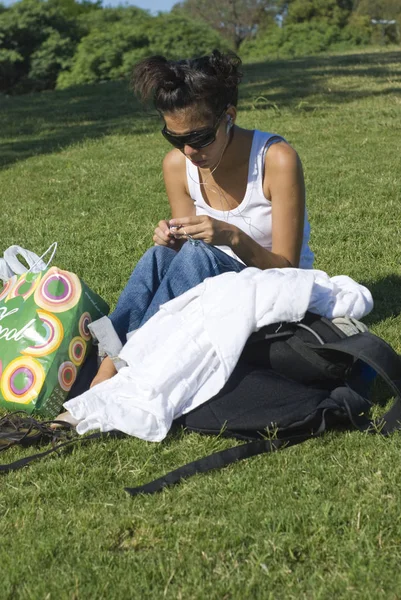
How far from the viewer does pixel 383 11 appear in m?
36.5

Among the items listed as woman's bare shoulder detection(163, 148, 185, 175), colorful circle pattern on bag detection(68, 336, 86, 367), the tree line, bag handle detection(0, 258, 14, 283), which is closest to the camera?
colorful circle pattern on bag detection(68, 336, 86, 367)

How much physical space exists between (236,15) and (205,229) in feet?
120

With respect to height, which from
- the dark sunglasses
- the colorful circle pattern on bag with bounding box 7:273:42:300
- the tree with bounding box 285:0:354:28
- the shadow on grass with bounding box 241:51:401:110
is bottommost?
the tree with bounding box 285:0:354:28

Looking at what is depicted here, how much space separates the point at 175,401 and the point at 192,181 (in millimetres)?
1281

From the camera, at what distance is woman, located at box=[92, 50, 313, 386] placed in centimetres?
355

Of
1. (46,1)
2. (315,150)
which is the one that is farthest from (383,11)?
(315,150)

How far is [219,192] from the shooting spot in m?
4.04

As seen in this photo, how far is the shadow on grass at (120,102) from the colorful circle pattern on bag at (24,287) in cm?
587

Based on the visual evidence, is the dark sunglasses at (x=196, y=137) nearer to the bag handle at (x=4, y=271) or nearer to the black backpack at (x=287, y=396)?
the black backpack at (x=287, y=396)

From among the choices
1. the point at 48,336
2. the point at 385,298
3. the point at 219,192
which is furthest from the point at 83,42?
the point at 48,336

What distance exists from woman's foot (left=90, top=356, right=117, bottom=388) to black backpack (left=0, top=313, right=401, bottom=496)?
1.01 ft

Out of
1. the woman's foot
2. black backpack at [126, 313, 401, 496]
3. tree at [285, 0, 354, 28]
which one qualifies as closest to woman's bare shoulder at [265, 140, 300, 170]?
black backpack at [126, 313, 401, 496]

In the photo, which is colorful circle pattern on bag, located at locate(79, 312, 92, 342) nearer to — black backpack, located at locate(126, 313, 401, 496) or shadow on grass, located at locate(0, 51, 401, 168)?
black backpack, located at locate(126, 313, 401, 496)

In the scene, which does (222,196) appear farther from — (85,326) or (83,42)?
(83,42)
